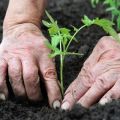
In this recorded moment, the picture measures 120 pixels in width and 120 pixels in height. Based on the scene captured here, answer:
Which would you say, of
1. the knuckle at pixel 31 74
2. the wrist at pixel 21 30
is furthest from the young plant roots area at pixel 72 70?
the wrist at pixel 21 30

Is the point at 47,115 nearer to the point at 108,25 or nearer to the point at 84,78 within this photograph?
the point at 84,78

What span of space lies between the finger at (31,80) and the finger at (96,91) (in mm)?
244

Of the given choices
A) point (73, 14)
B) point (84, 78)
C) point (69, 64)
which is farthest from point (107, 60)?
point (73, 14)

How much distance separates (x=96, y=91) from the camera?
1950 millimetres

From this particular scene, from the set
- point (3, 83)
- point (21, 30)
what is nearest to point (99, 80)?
point (3, 83)

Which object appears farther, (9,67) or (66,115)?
(9,67)

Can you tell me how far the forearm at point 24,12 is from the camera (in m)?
2.42

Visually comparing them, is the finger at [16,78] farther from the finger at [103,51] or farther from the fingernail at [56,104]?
the finger at [103,51]

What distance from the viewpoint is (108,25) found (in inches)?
73.4

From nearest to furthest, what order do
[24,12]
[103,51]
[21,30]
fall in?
[103,51] → [21,30] → [24,12]

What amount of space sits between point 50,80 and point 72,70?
0.41 meters

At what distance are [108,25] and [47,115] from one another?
502 mm

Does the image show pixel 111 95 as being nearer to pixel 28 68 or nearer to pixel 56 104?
pixel 56 104

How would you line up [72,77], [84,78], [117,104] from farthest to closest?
[72,77] → [84,78] → [117,104]
